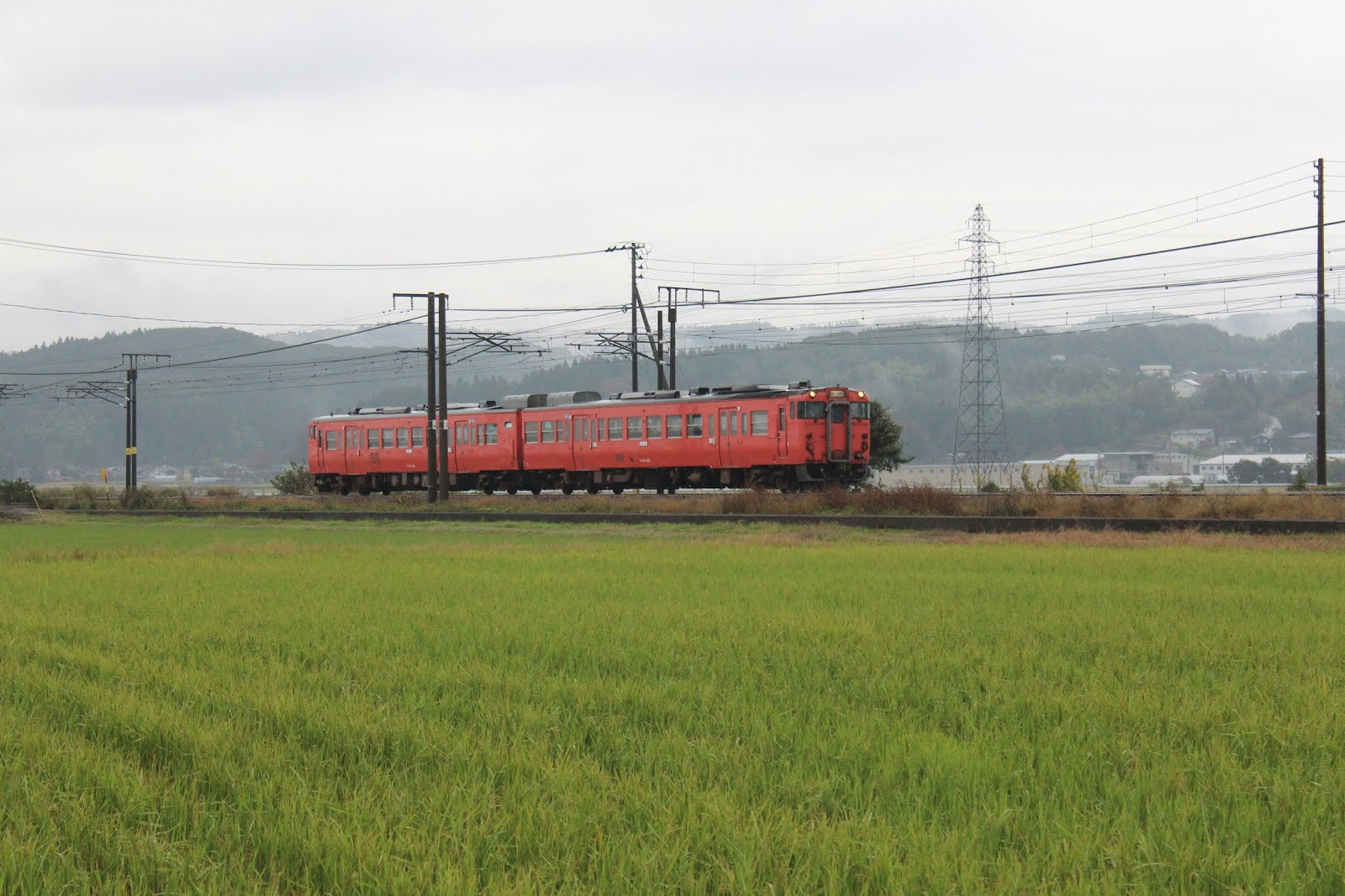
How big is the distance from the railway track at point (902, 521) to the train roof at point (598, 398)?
724 centimetres

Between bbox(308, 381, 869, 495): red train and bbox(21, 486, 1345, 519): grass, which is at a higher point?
bbox(308, 381, 869, 495): red train

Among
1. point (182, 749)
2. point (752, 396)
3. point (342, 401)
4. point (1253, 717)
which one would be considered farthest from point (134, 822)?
point (342, 401)

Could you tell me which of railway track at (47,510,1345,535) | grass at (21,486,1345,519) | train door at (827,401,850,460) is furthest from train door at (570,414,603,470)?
train door at (827,401,850,460)

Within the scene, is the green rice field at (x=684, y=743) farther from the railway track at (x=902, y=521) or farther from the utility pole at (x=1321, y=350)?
the utility pole at (x=1321, y=350)

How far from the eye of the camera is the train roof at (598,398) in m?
34.7

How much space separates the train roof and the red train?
51mm

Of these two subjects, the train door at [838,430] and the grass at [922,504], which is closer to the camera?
the grass at [922,504]

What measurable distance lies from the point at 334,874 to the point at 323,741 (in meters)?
1.80

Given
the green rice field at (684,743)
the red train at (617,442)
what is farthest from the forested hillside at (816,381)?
the green rice field at (684,743)

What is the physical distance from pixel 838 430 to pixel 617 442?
25.6 ft

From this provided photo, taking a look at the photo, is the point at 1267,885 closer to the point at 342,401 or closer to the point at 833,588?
the point at 833,588

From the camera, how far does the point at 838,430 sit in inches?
1358

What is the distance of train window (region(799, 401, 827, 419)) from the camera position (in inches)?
1326

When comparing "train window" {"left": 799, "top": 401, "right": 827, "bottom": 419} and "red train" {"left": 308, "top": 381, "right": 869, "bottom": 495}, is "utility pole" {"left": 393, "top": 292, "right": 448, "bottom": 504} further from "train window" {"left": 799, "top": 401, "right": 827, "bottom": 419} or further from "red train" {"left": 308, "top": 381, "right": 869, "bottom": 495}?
"train window" {"left": 799, "top": 401, "right": 827, "bottom": 419}
